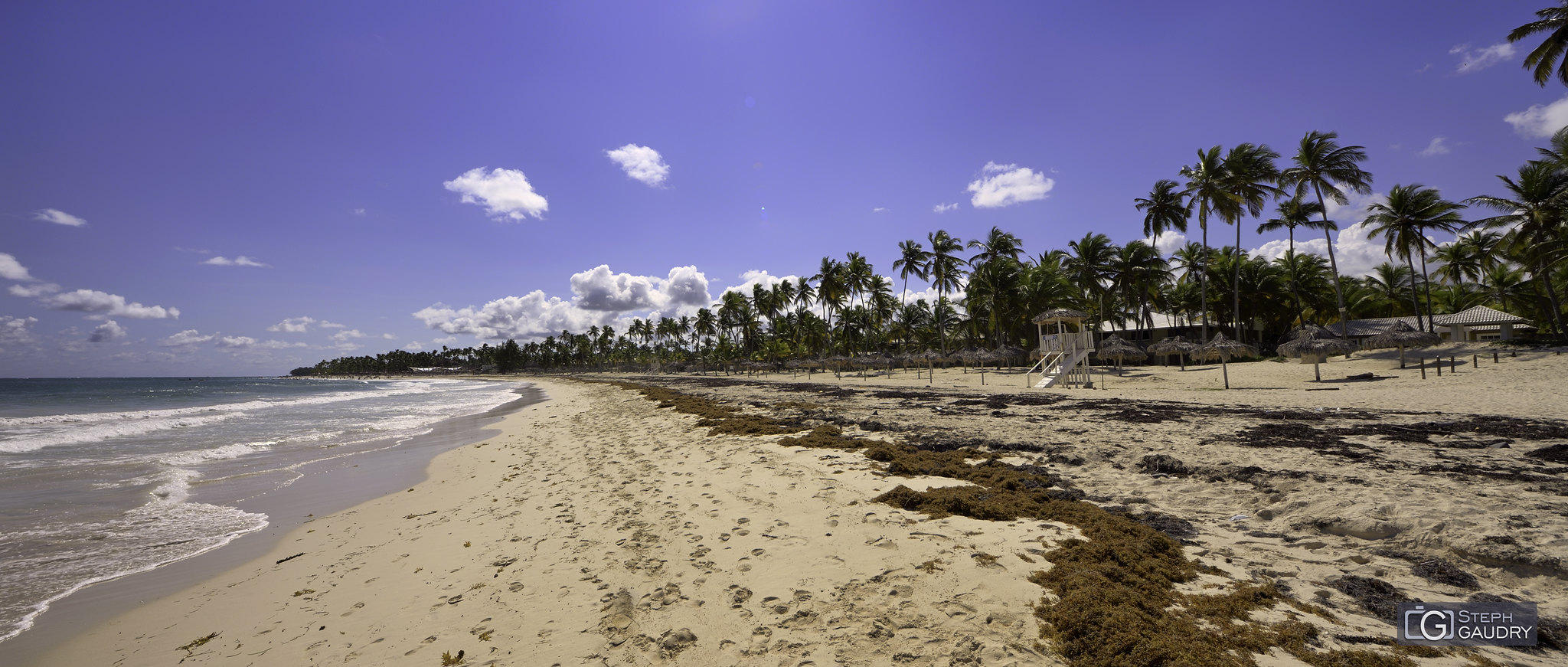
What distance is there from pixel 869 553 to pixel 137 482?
13824mm

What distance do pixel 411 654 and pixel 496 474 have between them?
6.99 m

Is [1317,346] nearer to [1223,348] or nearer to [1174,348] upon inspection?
[1223,348]

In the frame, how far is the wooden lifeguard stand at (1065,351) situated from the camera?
2731cm

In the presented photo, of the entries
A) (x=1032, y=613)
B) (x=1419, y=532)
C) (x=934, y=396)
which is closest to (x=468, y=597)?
(x=1032, y=613)

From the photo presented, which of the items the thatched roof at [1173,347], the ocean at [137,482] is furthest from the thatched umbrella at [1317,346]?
the ocean at [137,482]

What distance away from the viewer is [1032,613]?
358cm

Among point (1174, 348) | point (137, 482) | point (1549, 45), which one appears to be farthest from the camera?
point (1174, 348)

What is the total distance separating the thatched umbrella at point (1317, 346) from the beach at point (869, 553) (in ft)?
55.6

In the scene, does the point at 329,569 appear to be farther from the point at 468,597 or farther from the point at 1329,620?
the point at 1329,620

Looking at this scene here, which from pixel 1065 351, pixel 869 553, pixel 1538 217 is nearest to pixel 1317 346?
pixel 1065 351

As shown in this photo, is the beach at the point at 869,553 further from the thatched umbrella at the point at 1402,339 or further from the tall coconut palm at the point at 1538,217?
the tall coconut palm at the point at 1538,217

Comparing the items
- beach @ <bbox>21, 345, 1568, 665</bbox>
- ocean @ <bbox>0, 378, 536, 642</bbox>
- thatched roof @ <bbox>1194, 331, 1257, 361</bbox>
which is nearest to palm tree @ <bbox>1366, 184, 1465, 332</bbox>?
thatched roof @ <bbox>1194, 331, 1257, 361</bbox>

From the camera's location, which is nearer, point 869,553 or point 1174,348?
point 869,553

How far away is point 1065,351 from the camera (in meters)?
28.3
